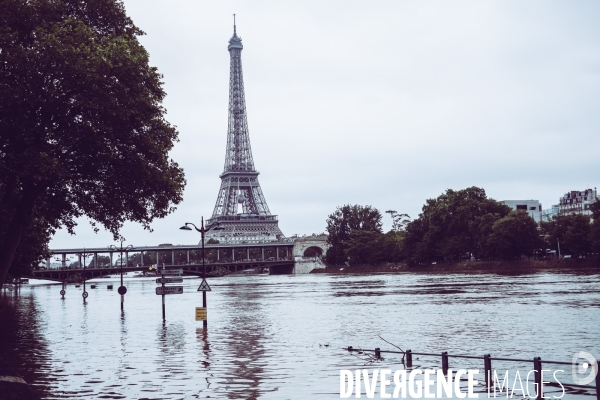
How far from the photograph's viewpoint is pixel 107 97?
2928 cm

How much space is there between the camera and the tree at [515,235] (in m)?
128

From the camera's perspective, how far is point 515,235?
12900cm

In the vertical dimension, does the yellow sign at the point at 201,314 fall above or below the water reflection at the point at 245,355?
above

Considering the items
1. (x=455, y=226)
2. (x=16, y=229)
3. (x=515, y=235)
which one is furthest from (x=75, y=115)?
(x=455, y=226)

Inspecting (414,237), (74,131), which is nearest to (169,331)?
(74,131)

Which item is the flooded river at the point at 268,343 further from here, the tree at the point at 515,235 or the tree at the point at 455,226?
the tree at the point at 455,226

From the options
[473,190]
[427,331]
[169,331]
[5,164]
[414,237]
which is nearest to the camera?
[5,164]

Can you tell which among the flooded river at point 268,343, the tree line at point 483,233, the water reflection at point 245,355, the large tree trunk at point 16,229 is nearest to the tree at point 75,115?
the large tree trunk at point 16,229

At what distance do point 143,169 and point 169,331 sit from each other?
12.2 metres

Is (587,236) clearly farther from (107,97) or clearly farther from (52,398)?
(52,398)

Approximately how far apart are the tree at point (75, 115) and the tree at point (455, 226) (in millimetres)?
112628

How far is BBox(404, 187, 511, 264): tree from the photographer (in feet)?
469

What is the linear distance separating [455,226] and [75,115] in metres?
127

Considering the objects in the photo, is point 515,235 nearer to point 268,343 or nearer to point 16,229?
point 268,343
